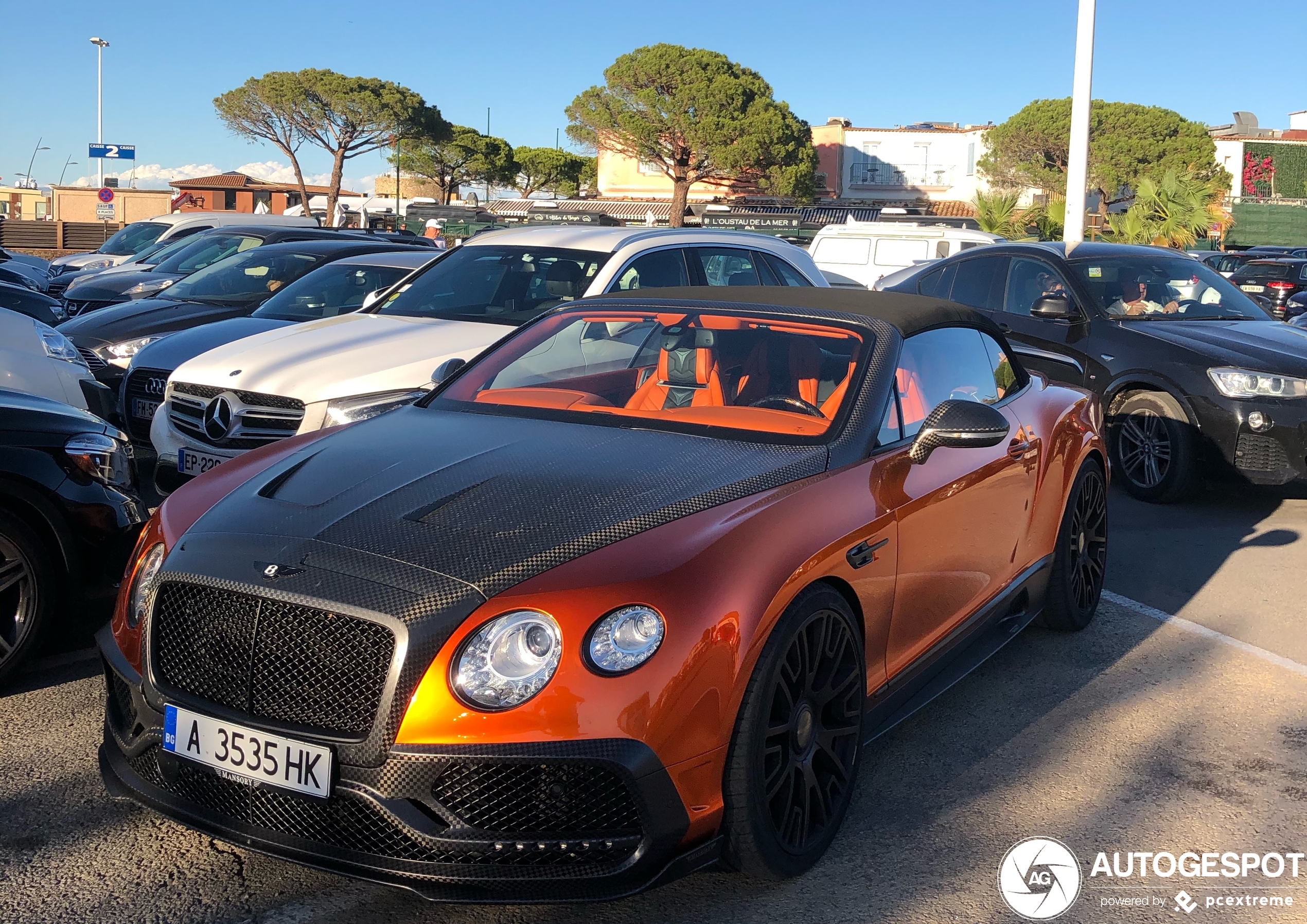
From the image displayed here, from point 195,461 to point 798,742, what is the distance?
13.8 ft

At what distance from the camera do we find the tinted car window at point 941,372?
4.06 metres

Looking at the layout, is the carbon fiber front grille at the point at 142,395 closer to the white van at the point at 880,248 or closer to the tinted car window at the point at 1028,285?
the tinted car window at the point at 1028,285

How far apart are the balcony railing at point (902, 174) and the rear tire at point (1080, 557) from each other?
67715mm

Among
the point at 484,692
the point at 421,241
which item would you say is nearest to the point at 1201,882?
the point at 484,692

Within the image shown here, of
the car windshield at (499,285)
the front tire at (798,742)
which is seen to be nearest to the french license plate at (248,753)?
the front tire at (798,742)

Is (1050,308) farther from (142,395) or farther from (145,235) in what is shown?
(145,235)

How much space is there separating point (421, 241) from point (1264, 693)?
11850mm

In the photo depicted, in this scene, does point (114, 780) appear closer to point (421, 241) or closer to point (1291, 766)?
point (1291, 766)

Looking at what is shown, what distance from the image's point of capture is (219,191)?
81.6 metres

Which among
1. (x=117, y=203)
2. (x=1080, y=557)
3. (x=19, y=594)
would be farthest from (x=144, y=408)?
(x=117, y=203)

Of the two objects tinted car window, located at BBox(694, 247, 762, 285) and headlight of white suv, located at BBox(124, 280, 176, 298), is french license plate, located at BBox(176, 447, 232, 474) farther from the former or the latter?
headlight of white suv, located at BBox(124, 280, 176, 298)

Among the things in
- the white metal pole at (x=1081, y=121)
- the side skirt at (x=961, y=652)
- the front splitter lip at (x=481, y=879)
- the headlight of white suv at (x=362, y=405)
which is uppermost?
the white metal pole at (x=1081, y=121)

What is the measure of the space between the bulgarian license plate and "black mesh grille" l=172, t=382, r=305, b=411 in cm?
94

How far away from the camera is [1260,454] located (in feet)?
25.1
